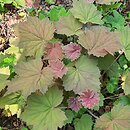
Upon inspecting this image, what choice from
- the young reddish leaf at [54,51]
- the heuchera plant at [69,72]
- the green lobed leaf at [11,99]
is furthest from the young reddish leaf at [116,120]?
the green lobed leaf at [11,99]

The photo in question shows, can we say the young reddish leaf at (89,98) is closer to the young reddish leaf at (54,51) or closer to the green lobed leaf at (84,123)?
the green lobed leaf at (84,123)

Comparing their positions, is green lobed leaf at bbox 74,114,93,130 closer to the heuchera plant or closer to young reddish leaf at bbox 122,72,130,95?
the heuchera plant

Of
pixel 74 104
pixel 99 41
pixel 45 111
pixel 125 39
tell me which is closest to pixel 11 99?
pixel 45 111

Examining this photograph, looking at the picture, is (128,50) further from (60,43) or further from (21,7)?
(21,7)

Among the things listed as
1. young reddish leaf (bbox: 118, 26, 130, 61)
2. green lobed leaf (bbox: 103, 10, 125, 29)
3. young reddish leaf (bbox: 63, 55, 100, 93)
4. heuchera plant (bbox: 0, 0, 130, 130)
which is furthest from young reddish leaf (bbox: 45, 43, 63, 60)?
green lobed leaf (bbox: 103, 10, 125, 29)

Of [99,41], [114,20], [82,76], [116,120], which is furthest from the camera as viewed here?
[114,20]

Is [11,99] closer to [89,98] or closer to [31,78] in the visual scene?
[31,78]

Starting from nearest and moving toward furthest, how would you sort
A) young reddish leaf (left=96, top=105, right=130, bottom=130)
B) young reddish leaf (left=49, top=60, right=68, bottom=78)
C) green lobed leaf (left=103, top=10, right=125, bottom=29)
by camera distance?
young reddish leaf (left=96, top=105, right=130, bottom=130), young reddish leaf (left=49, top=60, right=68, bottom=78), green lobed leaf (left=103, top=10, right=125, bottom=29)

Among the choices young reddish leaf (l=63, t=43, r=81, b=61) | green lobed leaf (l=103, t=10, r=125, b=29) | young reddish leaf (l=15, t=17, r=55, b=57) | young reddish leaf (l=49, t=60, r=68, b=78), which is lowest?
young reddish leaf (l=49, t=60, r=68, b=78)
